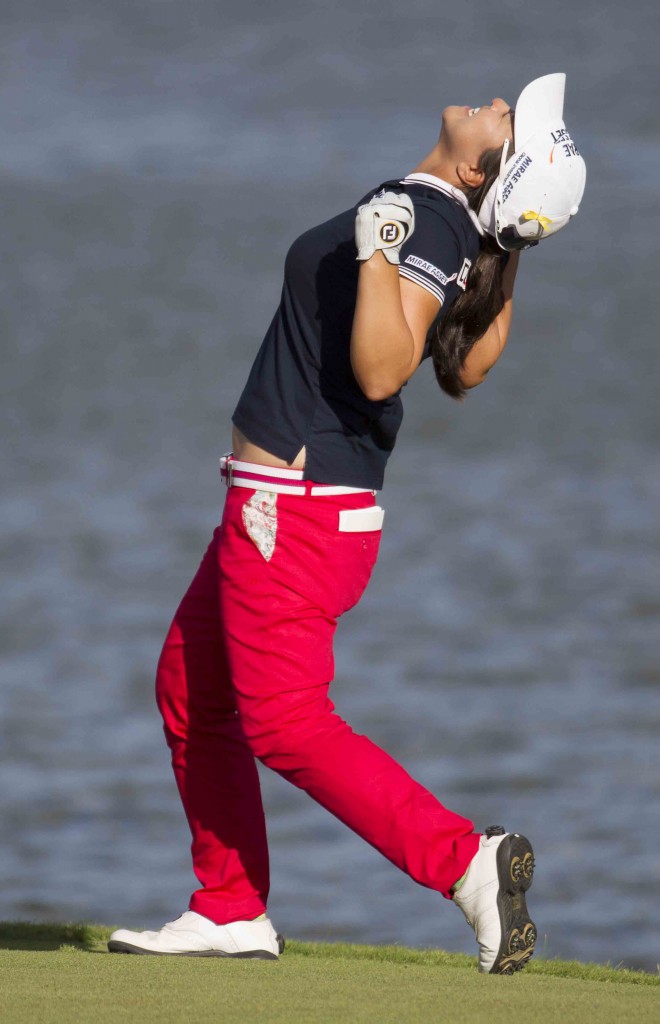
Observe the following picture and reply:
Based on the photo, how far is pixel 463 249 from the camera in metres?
3.76

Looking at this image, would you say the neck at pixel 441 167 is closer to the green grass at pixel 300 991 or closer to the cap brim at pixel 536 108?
the cap brim at pixel 536 108

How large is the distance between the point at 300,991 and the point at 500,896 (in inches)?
18.0

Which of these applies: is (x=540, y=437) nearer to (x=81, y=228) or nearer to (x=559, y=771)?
(x=559, y=771)

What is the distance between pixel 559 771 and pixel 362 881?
1798mm

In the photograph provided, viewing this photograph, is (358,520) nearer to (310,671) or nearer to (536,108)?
(310,671)

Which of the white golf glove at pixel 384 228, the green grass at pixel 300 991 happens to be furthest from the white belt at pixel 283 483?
the green grass at pixel 300 991

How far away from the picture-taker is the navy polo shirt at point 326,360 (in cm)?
378

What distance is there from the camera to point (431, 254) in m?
3.64

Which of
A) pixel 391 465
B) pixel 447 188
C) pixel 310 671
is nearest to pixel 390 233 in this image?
pixel 447 188

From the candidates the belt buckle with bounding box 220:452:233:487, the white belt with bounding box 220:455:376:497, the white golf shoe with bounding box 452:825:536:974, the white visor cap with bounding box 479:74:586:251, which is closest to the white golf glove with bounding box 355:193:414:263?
the white visor cap with bounding box 479:74:586:251

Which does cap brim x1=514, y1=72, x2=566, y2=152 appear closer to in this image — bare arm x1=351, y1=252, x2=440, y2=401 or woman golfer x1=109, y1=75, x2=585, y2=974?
woman golfer x1=109, y1=75, x2=585, y2=974

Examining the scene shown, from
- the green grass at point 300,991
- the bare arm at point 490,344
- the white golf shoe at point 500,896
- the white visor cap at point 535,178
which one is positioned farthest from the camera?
the bare arm at point 490,344

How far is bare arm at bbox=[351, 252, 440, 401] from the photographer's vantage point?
3508 millimetres

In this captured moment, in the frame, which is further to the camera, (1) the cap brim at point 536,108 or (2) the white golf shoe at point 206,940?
(2) the white golf shoe at point 206,940
